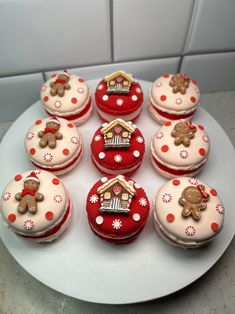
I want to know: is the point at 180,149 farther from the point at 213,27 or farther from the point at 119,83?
the point at 213,27

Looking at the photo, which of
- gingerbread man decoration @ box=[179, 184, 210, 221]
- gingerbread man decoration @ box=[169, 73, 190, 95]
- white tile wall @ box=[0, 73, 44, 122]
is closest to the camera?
gingerbread man decoration @ box=[179, 184, 210, 221]

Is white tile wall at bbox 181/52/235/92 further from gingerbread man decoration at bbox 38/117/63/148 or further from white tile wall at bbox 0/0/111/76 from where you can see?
gingerbread man decoration at bbox 38/117/63/148

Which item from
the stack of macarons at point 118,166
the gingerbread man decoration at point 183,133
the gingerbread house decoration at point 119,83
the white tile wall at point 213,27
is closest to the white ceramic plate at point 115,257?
the stack of macarons at point 118,166

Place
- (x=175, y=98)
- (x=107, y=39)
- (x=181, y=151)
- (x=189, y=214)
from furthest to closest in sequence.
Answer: (x=107, y=39)
(x=175, y=98)
(x=181, y=151)
(x=189, y=214)

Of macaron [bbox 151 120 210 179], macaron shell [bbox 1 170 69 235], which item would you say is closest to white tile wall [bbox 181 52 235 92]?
macaron [bbox 151 120 210 179]

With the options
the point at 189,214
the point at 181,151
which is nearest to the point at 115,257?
the point at 189,214

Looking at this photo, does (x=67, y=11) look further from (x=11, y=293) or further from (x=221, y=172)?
(x=11, y=293)

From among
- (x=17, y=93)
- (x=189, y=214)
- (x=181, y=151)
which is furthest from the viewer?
(x=17, y=93)

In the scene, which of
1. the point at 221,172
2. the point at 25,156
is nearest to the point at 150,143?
the point at 221,172
